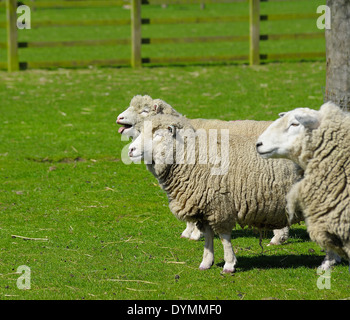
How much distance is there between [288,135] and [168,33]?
17.8 metres

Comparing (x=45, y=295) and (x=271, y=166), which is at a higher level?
(x=271, y=166)

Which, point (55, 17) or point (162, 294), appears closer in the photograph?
point (162, 294)

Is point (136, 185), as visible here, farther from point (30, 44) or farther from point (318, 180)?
point (30, 44)

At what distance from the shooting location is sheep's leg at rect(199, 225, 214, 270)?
629cm

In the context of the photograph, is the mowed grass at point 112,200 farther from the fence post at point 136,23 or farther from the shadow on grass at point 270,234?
the fence post at point 136,23

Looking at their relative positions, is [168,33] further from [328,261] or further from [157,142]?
[328,261]

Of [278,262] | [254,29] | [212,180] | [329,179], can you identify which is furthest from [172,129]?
[254,29]

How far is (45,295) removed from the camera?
5.65 metres

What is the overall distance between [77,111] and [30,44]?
3.43 meters

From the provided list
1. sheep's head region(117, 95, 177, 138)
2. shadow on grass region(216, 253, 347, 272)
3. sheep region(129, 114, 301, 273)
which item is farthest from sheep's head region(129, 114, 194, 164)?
shadow on grass region(216, 253, 347, 272)

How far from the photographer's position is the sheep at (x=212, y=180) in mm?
6113

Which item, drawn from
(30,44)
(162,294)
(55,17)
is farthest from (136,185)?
(55,17)

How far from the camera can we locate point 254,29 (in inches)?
631

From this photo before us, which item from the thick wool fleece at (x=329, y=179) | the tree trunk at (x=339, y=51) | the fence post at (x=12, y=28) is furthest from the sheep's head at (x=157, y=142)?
the fence post at (x=12, y=28)
